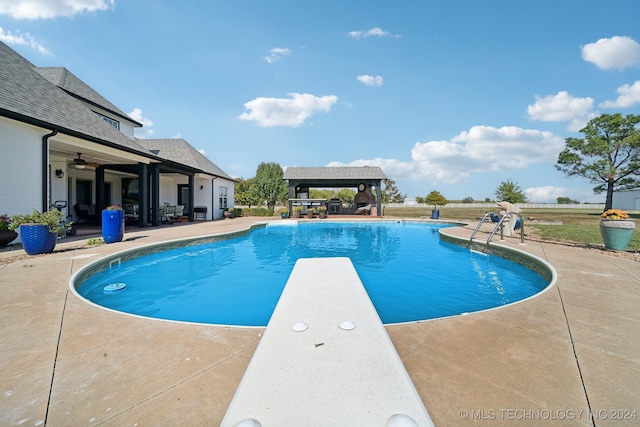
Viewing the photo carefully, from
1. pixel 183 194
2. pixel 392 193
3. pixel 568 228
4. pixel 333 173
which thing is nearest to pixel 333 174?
pixel 333 173

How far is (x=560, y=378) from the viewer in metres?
1.80

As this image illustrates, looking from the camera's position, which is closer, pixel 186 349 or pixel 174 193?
pixel 186 349

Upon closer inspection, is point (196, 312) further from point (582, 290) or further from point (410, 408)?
point (582, 290)

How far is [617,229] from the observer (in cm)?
675

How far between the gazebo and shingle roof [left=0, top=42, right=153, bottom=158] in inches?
476

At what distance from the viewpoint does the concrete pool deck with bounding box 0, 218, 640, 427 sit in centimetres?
150

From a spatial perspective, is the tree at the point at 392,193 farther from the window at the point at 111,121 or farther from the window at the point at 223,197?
the window at the point at 111,121

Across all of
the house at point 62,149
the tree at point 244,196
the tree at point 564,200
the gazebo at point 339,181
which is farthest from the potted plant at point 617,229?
the tree at point 564,200

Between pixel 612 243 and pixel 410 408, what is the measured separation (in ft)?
29.5

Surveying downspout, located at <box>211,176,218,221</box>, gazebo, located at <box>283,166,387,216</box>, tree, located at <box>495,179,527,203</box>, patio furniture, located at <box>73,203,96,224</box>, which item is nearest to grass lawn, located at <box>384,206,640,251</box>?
tree, located at <box>495,179,527,203</box>

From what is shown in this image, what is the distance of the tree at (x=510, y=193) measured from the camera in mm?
17125

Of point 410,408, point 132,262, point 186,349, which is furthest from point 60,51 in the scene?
point 410,408

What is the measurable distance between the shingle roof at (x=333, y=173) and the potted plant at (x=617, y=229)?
14.0 m

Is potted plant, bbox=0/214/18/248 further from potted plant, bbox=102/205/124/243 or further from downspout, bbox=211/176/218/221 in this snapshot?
downspout, bbox=211/176/218/221
